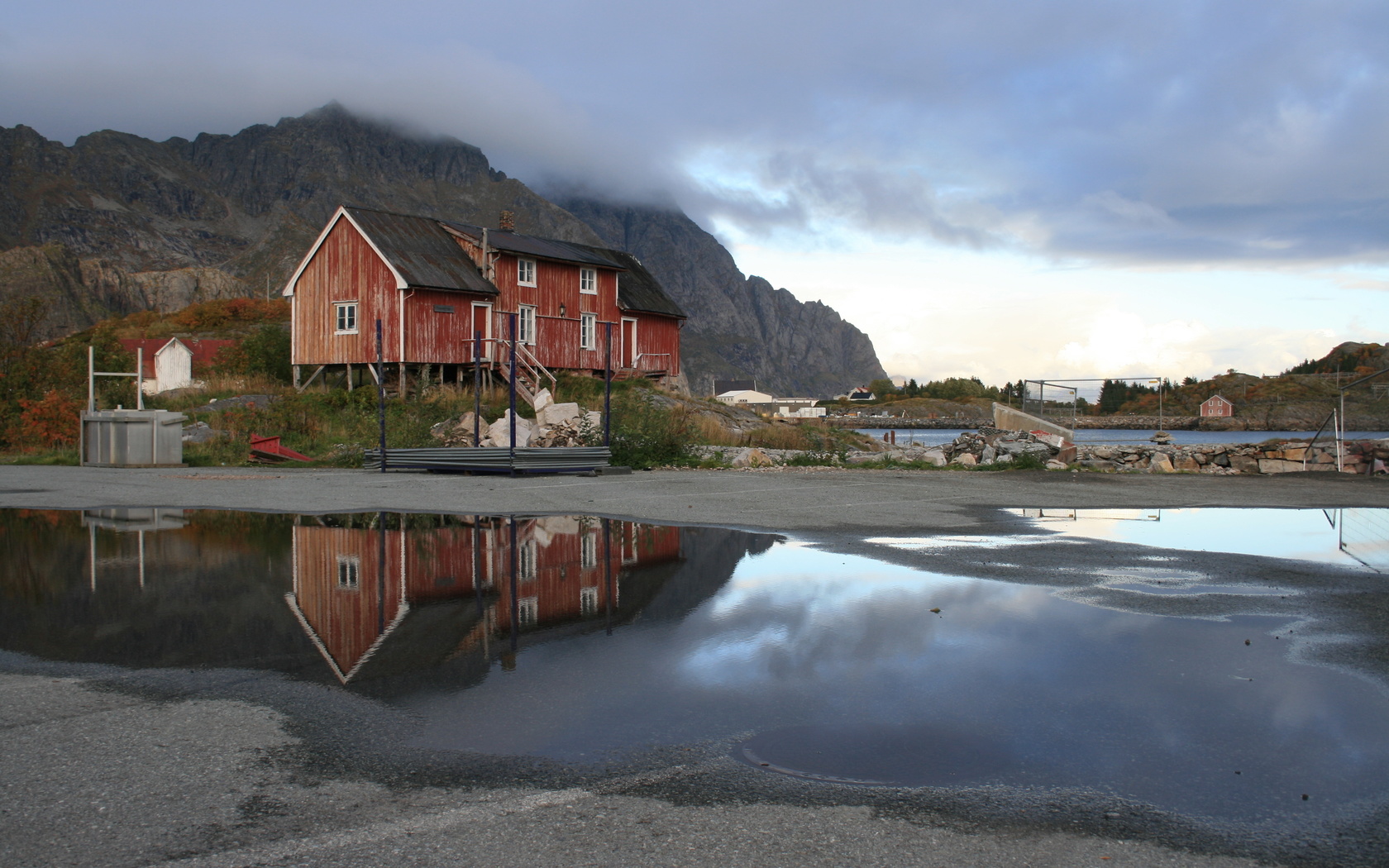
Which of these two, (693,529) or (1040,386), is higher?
(1040,386)

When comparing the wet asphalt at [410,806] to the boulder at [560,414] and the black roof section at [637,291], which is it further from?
the black roof section at [637,291]

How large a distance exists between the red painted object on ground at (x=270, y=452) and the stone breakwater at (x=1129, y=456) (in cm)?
1003

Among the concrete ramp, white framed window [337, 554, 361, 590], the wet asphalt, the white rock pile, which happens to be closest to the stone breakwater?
the concrete ramp

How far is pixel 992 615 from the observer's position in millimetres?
7035

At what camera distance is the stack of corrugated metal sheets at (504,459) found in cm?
1995

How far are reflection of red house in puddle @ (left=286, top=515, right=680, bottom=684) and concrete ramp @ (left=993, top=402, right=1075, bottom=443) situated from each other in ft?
81.1

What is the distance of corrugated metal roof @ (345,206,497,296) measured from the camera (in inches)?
1373

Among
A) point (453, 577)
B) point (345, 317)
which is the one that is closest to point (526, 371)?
point (345, 317)

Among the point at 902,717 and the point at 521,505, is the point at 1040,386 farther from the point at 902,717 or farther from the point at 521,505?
the point at 902,717

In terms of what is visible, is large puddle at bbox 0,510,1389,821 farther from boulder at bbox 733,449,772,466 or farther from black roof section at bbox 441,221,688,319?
black roof section at bbox 441,221,688,319

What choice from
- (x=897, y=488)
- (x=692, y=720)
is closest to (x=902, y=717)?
(x=692, y=720)

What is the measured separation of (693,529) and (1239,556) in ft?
19.2

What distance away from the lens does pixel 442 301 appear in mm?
35750

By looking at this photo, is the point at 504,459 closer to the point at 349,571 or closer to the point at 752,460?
the point at 752,460
